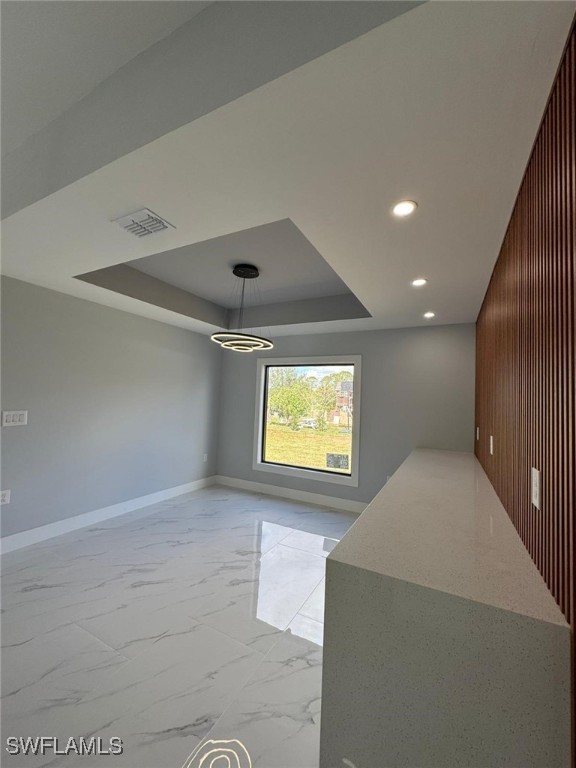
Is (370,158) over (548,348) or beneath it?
over

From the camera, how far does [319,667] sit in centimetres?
170

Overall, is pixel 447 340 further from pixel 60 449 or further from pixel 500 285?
pixel 60 449

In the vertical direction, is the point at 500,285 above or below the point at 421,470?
above

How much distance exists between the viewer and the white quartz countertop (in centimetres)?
82

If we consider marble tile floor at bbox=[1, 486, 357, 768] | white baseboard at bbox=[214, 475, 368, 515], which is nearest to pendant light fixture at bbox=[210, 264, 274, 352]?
marble tile floor at bbox=[1, 486, 357, 768]

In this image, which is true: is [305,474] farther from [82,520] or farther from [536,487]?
[536,487]

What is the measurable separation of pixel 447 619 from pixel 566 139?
1.36 metres

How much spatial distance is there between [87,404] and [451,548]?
380cm

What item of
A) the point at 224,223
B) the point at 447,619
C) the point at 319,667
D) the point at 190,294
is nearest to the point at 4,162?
the point at 224,223

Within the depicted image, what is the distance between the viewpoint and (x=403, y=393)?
398 centimetres

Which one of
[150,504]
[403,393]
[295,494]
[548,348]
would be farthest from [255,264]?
[150,504]

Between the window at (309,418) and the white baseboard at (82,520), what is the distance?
57.1 inches

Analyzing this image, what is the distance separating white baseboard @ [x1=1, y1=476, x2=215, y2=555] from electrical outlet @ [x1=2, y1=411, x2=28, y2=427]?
1.05 m

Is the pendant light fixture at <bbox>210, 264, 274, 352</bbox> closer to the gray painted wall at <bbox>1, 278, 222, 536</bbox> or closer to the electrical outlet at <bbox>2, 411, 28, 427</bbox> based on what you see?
the gray painted wall at <bbox>1, 278, 222, 536</bbox>
